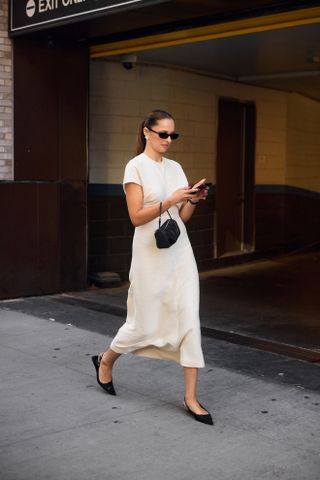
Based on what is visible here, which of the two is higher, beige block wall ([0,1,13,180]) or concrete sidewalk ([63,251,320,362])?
beige block wall ([0,1,13,180])

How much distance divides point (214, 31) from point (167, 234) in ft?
12.5

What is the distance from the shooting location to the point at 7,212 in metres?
8.76

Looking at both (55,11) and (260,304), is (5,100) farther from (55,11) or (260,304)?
(260,304)

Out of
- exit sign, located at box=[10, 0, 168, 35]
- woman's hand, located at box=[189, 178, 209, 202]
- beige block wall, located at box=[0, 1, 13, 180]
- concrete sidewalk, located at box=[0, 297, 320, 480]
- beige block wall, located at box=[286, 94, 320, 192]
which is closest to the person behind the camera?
concrete sidewalk, located at box=[0, 297, 320, 480]

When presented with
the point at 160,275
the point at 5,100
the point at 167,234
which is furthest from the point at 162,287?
the point at 5,100

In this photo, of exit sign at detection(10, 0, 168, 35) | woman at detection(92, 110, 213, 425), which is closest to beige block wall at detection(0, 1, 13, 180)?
exit sign at detection(10, 0, 168, 35)

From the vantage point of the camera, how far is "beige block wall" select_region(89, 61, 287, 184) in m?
10.1

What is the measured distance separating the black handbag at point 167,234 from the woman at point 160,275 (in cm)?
9

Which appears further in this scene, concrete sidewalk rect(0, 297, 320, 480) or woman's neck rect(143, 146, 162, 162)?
woman's neck rect(143, 146, 162, 162)

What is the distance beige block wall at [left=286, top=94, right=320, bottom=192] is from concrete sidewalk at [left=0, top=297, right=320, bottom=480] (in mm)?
7389

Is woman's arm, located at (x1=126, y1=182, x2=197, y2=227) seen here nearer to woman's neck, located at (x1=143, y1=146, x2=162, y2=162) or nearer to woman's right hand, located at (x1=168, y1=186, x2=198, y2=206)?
woman's right hand, located at (x1=168, y1=186, x2=198, y2=206)

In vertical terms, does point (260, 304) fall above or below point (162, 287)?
below

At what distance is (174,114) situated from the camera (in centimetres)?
1102

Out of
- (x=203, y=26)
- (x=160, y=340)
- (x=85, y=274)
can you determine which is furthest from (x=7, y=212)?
(x=160, y=340)
